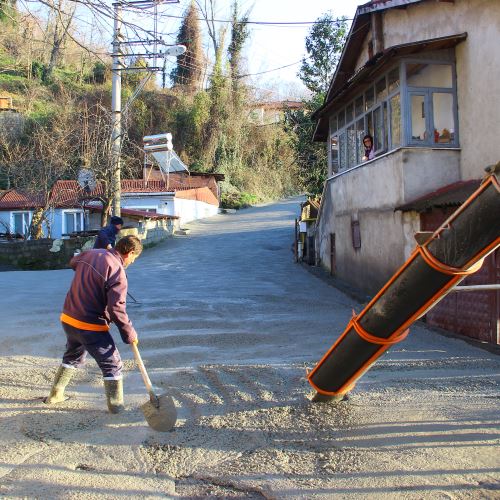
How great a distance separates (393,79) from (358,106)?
235cm

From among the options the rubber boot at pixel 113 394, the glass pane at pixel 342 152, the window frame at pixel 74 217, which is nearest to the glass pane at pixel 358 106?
the glass pane at pixel 342 152

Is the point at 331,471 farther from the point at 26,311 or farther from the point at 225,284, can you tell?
the point at 225,284

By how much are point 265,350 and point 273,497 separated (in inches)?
165

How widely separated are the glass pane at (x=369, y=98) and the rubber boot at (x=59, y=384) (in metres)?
10.2

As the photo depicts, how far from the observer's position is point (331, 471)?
12.1 feet

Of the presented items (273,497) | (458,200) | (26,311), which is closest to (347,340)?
(273,497)

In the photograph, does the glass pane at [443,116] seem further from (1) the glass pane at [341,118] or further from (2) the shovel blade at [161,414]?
(2) the shovel blade at [161,414]

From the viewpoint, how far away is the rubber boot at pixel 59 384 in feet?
16.2

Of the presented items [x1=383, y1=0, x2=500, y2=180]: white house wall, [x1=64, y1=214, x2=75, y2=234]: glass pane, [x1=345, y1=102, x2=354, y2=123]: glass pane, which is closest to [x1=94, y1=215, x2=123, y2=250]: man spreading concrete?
[x1=383, y1=0, x2=500, y2=180]: white house wall

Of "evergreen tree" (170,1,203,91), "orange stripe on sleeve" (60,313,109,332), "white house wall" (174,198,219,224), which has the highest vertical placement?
"evergreen tree" (170,1,203,91)

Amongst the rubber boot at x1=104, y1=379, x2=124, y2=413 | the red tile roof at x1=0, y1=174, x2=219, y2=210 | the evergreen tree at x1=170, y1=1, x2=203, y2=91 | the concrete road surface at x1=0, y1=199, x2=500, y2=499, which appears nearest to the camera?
the concrete road surface at x1=0, y1=199, x2=500, y2=499

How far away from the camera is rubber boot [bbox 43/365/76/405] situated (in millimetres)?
4930

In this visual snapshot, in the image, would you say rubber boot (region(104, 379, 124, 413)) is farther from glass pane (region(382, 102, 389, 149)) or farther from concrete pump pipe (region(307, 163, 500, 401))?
glass pane (region(382, 102, 389, 149))

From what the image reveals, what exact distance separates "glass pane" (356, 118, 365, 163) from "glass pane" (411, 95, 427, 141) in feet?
7.92
